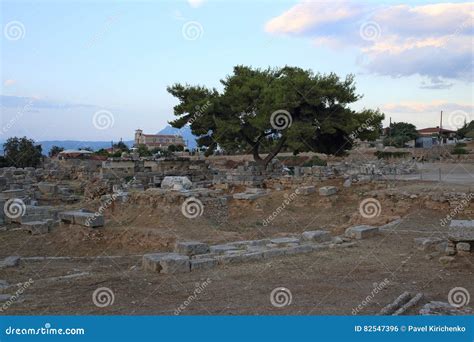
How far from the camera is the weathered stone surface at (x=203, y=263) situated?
8945 millimetres

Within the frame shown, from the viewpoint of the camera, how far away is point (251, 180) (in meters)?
25.7

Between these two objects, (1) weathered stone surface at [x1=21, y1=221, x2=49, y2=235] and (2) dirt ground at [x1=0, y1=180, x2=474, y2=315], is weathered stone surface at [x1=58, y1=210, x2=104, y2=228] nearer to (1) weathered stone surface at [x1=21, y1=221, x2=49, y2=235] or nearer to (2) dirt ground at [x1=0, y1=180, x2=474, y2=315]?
(2) dirt ground at [x1=0, y1=180, x2=474, y2=315]

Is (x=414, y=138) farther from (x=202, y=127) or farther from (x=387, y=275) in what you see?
(x=387, y=275)

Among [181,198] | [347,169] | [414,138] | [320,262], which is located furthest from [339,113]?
[414,138]

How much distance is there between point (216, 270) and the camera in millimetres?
8898

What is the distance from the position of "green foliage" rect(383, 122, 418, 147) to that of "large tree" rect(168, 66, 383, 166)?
38.8m

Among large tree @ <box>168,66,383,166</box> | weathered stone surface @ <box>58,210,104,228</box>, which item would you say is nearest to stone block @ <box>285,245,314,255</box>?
weathered stone surface @ <box>58,210,104,228</box>

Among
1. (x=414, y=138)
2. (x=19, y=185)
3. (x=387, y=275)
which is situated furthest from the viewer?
(x=414, y=138)

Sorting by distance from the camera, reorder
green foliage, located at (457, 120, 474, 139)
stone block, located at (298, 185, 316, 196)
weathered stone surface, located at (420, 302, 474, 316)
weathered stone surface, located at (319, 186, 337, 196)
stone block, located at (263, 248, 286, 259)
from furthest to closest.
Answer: green foliage, located at (457, 120, 474, 139)
stone block, located at (298, 185, 316, 196)
weathered stone surface, located at (319, 186, 337, 196)
stone block, located at (263, 248, 286, 259)
weathered stone surface, located at (420, 302, 474, 316)

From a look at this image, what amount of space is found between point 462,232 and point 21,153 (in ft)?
155

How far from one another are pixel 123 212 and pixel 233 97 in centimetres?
1733

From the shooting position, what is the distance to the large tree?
28.4 metres

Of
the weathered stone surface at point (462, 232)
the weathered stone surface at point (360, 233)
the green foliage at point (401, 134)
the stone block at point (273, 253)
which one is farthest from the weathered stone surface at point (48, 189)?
the green foliage at point (401, 134)

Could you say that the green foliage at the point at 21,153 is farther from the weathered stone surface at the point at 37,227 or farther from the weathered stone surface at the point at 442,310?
the weathered stone surface at the point at 442,310
